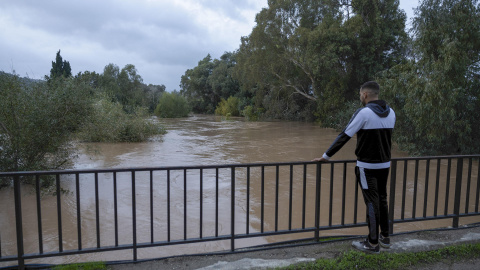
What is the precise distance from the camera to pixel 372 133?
3.46 m

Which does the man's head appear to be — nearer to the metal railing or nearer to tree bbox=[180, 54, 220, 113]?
the metal railing

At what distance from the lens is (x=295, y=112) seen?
126ft

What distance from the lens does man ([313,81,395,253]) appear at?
344 centimetres

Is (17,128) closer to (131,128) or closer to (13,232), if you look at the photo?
(13,232)

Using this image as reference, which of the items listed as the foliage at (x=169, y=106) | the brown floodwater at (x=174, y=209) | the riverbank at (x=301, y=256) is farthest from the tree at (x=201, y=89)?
the riverbank at (x=301, y=256)

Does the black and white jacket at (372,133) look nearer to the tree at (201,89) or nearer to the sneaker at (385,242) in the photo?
the sneaker at (385,242)

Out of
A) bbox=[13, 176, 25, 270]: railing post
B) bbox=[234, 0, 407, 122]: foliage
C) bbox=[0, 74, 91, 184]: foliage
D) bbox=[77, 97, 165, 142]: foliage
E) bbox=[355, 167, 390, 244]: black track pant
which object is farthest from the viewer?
bbox=[234, 0, 407, 122]: foliage

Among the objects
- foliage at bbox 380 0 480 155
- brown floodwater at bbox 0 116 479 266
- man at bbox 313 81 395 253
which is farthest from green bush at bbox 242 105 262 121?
man at bbox 313 81 395 253

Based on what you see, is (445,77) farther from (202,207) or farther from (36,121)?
(36,121)

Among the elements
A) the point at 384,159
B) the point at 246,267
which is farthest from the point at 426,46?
the point at 246,267

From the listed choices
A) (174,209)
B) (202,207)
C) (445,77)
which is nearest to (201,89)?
(445,77)

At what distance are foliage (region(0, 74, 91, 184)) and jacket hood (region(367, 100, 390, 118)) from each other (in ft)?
27.5

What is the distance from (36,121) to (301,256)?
8.05 meters

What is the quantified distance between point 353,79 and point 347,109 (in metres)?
3.44
